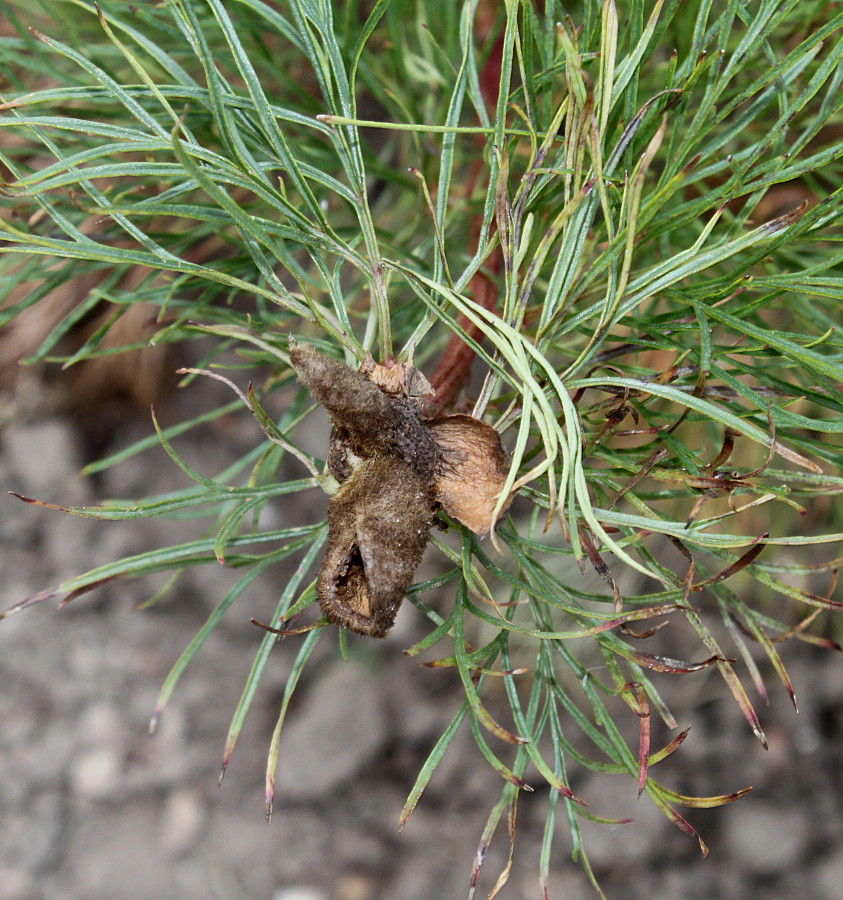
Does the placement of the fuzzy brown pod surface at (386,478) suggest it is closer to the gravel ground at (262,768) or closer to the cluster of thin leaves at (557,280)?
the cluster of thin leaves at (557,280)

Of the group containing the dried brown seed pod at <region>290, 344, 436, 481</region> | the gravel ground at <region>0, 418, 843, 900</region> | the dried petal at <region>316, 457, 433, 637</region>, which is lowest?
the gravel ground at <region>0, 418, 843, 900</region>

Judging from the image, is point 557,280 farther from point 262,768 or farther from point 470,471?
point 262,768

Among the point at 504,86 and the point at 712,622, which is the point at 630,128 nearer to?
the point at 504,86

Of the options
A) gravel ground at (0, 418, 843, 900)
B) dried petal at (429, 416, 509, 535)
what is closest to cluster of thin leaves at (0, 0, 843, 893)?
dried petal at (429, 416, 509, 535)

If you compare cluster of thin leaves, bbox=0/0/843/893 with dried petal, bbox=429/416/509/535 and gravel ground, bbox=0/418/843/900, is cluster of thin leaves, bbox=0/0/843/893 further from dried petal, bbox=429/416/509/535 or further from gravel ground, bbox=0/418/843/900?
gravel ground, bbox=0/418/843/900

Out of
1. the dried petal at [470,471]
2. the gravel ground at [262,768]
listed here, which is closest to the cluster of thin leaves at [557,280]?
the dried petal at [470,471]

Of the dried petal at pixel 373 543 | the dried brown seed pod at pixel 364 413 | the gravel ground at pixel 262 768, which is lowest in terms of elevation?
the gravel ground at pixel 262 768

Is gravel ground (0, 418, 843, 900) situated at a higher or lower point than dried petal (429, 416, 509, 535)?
lower

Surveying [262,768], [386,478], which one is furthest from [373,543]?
[262,768]

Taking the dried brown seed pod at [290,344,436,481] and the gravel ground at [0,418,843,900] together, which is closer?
the dried brown seed pod at [290,344,436,481]
